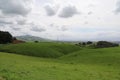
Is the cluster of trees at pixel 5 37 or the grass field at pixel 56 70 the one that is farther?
the cluster of trees at pixel 5 37

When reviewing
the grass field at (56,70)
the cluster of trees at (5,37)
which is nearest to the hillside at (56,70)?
the grass field at (56,70)

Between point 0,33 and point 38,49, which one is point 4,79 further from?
point 0,33

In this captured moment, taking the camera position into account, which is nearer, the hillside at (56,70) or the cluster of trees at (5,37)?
the hillside at (56,70)

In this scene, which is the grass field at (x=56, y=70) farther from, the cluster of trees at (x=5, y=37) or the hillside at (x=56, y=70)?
the cluster of trees at (x=5, y=37)

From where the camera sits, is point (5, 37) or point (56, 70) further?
point (5, 37)

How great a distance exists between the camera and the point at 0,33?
122438 mm

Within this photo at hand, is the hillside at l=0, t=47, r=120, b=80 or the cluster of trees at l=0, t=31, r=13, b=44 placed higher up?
the cluster of trees at l=0, t=31, r=13, b=44

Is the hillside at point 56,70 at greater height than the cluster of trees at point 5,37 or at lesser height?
lesser

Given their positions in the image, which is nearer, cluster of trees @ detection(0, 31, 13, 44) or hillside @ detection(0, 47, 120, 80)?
hillside @ detection(0, 47, 120, 80)

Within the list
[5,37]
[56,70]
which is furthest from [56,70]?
[5,37]

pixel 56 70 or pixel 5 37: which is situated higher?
pixel 5 37

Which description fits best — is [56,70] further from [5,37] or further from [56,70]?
[5,37]

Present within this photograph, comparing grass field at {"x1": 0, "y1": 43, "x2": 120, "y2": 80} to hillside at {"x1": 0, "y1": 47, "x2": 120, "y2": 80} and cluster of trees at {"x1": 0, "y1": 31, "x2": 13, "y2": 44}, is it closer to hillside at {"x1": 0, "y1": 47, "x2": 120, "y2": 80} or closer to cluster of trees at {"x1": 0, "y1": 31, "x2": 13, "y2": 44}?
hillside at {"x1": 0, "y1": 47, "x2": 120, "y2": 80}

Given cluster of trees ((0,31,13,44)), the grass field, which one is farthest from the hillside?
cluster of trees ((0,31,13,44))
